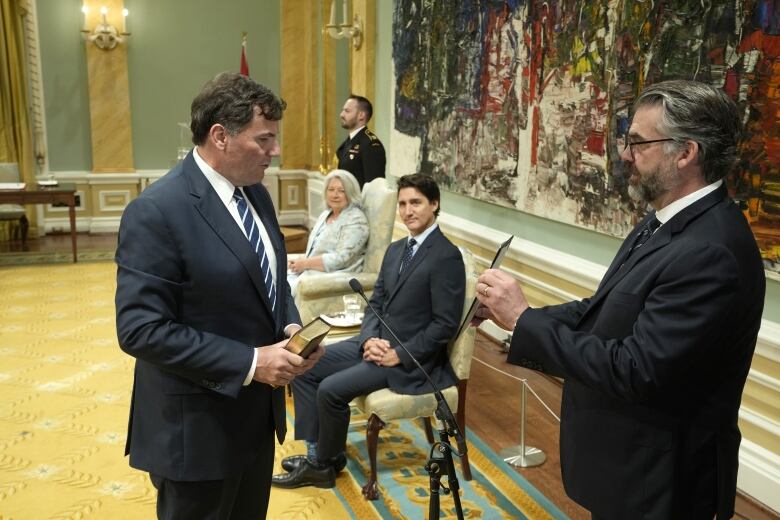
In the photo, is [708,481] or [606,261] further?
[606,261]

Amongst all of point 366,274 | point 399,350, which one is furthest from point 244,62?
point 399,350

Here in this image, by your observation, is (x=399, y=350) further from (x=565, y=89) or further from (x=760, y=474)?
(x=565, y=89)

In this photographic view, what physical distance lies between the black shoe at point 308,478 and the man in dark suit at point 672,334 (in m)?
1.77

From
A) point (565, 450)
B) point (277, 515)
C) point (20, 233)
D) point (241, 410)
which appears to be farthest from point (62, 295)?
point (565, 450)

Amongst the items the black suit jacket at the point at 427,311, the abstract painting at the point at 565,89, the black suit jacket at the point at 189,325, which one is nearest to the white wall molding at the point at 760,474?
the abstract painting at the point at 565,89

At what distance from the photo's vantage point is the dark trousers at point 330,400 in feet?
10.6

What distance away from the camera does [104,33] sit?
918 cm

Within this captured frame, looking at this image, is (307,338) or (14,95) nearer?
(307,338)

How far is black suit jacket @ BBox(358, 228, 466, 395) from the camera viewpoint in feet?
10.6

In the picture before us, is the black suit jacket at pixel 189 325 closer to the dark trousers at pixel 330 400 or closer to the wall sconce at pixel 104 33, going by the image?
the dark trousers at pixel 330 400

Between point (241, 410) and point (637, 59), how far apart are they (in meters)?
2.79

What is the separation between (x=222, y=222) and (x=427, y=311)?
66.3 inches

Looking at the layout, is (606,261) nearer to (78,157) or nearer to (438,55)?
(438,55)

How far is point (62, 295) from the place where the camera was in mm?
6656
